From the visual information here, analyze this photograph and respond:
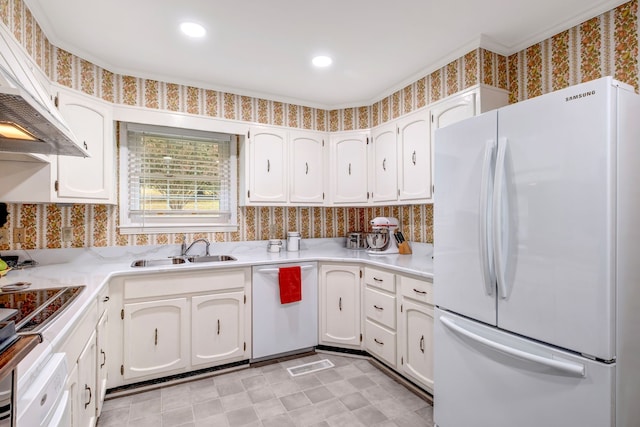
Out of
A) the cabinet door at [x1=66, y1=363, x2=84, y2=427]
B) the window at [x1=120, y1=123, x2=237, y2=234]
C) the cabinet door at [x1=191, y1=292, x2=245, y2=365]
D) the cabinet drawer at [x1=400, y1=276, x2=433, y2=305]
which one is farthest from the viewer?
the window at [x1=120, y1=123, x2=237, y2=234]

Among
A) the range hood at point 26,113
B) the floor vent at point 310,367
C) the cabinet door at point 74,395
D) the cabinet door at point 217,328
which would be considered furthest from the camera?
the floor vent at point 310,367

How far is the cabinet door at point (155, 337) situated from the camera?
2.26 meters

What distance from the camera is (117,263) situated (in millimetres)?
2545

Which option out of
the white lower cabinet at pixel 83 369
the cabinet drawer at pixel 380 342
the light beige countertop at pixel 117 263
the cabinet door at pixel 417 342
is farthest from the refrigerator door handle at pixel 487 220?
the white lower cabinet at pixel 83 369

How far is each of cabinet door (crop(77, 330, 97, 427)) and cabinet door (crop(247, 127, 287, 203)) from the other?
1681 millimetres

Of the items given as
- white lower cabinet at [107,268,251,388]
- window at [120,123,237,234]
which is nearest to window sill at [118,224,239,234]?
window at [120,123,237,234]

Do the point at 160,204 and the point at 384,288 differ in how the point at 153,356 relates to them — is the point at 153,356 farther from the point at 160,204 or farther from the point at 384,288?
the point at 384,288

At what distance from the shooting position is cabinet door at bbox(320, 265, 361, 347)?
2.82 m

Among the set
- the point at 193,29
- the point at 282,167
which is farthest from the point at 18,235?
the point at 282,167

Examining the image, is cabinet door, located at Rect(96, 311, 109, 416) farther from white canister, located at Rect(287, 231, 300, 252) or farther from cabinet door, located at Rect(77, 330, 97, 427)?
white canister, located at Rect(287, 231, 300, 252)

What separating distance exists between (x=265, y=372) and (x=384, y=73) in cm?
259

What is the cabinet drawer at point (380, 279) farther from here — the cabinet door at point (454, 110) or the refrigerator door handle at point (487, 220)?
the cabinet door at point (454, 110)

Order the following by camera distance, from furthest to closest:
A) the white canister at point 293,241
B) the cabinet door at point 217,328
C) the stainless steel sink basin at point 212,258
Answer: the white canister at point 293,241 → the stainless steel sink basin at point 212,258 → the cabinet door at point 217,328

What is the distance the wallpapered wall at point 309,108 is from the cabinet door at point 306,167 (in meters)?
0.20
